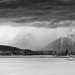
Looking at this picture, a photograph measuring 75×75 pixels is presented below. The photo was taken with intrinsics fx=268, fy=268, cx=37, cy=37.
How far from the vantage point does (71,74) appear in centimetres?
7806

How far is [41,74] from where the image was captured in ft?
259

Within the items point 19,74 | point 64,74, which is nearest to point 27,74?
point 19,74

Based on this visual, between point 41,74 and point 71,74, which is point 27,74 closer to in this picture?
point 41,74

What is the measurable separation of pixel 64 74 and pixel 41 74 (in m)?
6.83

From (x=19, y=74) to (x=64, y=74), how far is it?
13.5 metres

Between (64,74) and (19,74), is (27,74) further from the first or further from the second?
(64,74)

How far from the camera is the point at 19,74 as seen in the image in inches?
3179

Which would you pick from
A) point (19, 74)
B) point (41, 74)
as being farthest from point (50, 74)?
point (19, 74)

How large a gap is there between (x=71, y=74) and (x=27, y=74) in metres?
13.0

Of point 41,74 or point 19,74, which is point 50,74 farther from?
point 19,74

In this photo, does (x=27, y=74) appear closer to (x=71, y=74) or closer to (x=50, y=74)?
(x=50, y=74)

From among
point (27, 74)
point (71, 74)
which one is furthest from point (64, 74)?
point (27, 74)

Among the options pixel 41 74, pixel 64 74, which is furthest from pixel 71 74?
pixel 41 74

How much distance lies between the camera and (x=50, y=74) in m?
79.9
